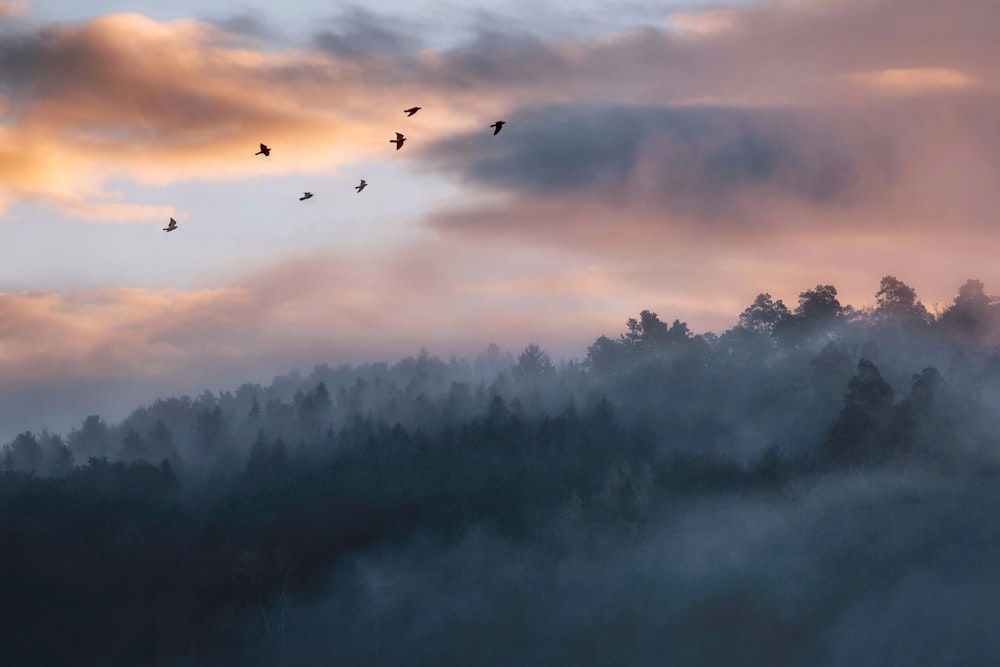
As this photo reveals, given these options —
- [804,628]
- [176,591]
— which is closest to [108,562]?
[176,591]

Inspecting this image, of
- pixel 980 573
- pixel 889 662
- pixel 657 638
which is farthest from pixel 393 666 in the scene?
pixel 980 573

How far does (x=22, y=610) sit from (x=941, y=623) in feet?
408

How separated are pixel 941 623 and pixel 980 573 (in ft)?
37.0

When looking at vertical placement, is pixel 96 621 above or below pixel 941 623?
above

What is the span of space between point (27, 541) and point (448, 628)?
199 feet

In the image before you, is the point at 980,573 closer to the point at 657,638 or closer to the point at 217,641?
the point at 657,638

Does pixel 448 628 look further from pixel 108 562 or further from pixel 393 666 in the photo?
pixel 108 562

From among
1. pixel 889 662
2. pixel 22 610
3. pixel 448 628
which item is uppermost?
pixel 22 610

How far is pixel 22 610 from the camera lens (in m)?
189

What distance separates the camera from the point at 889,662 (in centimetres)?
18850

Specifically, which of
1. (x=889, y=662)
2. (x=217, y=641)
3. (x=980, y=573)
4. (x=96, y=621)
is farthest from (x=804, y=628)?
(x=96, y=621)

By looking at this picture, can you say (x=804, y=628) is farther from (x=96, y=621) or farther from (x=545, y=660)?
(x=96, y=621)

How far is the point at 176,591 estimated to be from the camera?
197875 millimetres

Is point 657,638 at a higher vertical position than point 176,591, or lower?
lower
